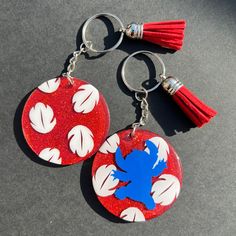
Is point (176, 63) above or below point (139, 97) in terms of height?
above

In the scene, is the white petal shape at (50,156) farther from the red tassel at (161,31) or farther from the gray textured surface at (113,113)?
the red tassel at (161,31)

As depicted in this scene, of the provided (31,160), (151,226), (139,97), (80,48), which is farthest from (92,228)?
(80,48)

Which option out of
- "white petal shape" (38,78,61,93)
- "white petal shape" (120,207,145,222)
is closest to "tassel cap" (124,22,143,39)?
"white petal shape" (38,78,61,93)

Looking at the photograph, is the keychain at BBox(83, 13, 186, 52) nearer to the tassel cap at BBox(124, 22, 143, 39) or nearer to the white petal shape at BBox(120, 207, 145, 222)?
the tassel cap at BBox(124, 22, 143, 39)

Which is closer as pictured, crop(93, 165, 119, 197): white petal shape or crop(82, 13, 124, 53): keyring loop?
crop(93, 165, 119, 197): white petal shape

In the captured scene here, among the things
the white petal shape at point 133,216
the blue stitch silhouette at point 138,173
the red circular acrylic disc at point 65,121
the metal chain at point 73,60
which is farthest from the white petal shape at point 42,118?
the white petal shape at point 133,216

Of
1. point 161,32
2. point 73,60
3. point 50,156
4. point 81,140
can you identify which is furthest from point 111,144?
point 161,32

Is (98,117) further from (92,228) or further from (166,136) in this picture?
(92,228)
